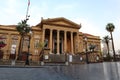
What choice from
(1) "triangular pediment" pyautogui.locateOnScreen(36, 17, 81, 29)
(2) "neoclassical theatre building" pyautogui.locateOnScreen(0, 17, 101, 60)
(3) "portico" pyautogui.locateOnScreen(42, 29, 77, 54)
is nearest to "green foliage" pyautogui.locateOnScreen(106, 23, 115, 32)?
(2) "neoclassical theatre building" pyautogui.locateOnScreen(0, 17, 101, 60)

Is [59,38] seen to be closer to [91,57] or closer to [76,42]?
[76,42]

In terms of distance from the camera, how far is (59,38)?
5278 centimetres

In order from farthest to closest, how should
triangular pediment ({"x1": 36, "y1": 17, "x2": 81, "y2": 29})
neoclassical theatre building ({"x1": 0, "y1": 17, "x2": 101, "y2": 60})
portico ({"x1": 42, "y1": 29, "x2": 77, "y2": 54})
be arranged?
portico ({"x1": 42, "y1": 29, "x2": 77, "y2": 54}) < triangular pediment ({"x1": 36, "y1": 17, "x2": 81, "y2": 29}) < neoclassical theatre building ({"x1": 0, "y1": 17, "x2": 101, "y2": 60})

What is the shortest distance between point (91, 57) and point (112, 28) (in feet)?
107

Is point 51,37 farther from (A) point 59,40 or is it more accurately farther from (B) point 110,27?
(B) point 110,27

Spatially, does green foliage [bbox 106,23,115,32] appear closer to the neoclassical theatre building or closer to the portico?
the neoclassical theatre building

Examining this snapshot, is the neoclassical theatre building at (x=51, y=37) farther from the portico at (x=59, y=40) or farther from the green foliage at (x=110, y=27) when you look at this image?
the green foliage at (x=110, y=27)

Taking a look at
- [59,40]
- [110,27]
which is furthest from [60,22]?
[110,27]

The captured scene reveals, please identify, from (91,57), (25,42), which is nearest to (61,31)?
(25,42)

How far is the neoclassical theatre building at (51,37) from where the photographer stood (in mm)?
47125

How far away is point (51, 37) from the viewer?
4853 cm

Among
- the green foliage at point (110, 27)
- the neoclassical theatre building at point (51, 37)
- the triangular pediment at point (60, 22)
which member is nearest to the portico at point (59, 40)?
the neoclassical theatre building at point (51, 37)

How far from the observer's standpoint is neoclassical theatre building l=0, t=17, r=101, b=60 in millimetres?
→ 47125

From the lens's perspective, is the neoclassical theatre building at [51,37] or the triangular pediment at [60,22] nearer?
the neoclassical theatre building at [51,37]
